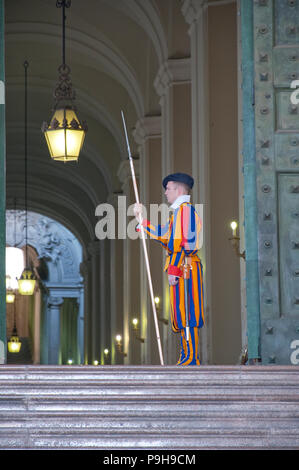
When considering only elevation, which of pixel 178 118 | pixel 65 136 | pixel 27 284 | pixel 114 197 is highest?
pixel 114 197

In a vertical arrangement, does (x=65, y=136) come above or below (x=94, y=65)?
below

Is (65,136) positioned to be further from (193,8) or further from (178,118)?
(178,118)

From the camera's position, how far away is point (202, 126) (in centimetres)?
1417

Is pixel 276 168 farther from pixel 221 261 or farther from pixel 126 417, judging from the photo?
pixel 221 261

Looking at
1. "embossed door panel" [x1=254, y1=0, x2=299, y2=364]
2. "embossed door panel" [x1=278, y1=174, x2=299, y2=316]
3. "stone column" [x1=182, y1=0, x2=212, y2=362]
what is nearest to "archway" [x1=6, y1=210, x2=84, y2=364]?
"stone column" [x1=182, y1=0, x2=212, y2=362]

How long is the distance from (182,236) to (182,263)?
0.80 feet

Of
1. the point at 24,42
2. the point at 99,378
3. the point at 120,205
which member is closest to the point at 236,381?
the point at 99,378

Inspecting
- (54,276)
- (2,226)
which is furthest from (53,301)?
(2,226)

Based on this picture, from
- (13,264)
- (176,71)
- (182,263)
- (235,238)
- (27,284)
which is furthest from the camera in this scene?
(13,264)

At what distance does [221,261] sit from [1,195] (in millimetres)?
5382

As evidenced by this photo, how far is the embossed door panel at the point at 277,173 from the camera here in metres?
8.31

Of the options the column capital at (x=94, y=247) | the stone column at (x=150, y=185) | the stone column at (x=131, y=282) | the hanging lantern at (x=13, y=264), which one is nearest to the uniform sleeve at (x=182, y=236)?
the stone column at (x=150, y=185)

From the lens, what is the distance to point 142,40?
68.7 feet
